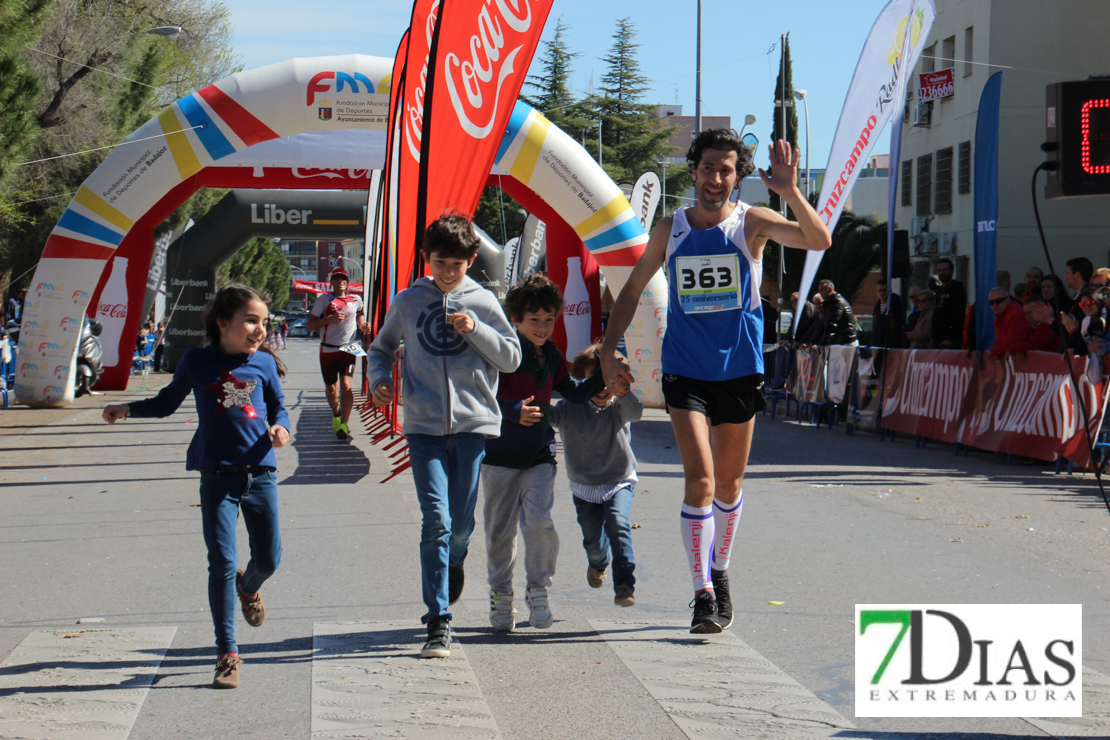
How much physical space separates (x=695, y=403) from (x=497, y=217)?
69794mm

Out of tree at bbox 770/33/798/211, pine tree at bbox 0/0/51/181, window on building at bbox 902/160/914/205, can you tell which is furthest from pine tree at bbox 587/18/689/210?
pine tree at bbox 0/0/51/181

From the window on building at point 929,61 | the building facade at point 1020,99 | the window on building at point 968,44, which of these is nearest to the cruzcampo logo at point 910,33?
the building facade at point 1020,99

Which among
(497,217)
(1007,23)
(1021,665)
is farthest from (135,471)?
(497,217)

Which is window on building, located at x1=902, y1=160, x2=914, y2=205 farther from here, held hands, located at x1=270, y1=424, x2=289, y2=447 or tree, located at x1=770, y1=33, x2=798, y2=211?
held hands, located at x1=270, y1=424, x2=289, y2=447

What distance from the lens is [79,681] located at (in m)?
4.39

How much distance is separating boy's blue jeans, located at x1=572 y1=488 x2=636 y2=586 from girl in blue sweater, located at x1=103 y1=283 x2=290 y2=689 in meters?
1.37

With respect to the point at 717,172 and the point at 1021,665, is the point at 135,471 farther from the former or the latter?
the point at 1021,665

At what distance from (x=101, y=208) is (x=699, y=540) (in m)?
12.5

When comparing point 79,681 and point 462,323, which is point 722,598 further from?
point 79,681

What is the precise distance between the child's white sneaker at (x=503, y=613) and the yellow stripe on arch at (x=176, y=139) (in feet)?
37.5

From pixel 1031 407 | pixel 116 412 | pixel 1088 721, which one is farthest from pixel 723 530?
pixel 1031 407

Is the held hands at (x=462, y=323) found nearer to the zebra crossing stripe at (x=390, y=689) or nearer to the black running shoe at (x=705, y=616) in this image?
the zebra crossing stripe at (x=390, y=689)

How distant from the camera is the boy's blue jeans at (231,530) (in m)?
4.46

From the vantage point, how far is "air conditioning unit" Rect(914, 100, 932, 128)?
3522cm
